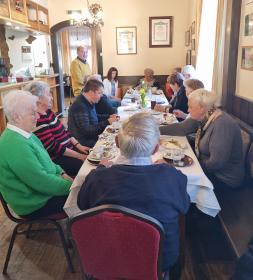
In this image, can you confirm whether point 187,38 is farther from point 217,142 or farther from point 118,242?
point 118,242

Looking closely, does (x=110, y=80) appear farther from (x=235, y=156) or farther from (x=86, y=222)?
(x=86, y=222)

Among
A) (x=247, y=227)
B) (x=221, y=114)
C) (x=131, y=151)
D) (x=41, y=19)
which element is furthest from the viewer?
(x=41, y=19)

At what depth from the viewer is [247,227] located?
1.78 meters

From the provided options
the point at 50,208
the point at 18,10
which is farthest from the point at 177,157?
the point at 18,10

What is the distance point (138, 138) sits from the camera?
131 cm

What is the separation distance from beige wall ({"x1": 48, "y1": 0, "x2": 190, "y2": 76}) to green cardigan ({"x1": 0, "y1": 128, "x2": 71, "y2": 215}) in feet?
19.0

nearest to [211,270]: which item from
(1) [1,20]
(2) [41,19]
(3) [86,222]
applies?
(3) [86,222]

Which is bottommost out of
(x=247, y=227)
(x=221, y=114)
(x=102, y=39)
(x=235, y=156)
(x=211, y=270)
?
(x=211, y=270)

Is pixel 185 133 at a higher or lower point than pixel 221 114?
lower

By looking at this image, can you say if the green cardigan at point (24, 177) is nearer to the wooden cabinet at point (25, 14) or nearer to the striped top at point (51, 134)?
the striped top at point (51, 134)

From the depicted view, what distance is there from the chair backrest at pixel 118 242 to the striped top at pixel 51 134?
138 centimetres

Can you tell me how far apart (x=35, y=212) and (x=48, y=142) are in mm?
751

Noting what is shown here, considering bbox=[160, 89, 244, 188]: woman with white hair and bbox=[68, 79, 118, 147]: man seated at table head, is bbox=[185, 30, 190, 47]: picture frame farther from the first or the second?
bbox=[160, 89, 244, 188]: woman with white hair

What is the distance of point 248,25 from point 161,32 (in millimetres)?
4528
